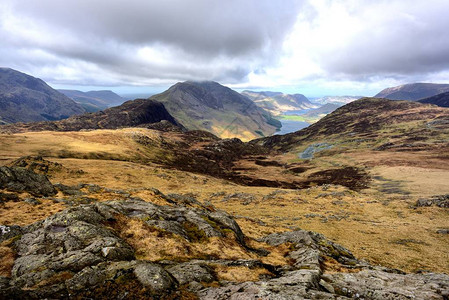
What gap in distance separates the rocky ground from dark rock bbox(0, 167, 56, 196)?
4.09m

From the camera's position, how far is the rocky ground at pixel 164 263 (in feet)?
37.5

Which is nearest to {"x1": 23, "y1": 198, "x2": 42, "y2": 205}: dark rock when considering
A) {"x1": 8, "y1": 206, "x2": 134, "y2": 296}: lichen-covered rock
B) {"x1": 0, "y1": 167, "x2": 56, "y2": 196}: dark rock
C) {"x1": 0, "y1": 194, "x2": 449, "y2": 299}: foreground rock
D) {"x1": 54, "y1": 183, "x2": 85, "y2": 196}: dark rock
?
{"x1": 0, "y1": 167, "x2": 56, "y2": 196}: dark rock

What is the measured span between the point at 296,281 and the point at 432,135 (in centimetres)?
22355

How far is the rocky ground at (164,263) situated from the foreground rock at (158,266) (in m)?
0.05

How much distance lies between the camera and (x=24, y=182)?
1191 inches

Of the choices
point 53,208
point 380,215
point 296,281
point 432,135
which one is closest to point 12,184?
point 53,208

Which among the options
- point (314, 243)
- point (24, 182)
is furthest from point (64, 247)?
point (24, 182)

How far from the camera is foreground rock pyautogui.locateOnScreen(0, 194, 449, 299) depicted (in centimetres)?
1137

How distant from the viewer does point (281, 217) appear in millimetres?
47000

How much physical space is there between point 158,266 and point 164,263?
245cm

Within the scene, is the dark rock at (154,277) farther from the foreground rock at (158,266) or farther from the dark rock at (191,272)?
the dark rock at (191,272)

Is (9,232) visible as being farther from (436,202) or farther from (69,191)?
(436,202)

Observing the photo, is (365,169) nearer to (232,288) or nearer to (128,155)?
(128,155)

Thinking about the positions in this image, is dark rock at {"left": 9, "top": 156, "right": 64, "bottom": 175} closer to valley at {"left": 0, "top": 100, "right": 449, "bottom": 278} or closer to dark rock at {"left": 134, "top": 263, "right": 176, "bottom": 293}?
valley at {"left": 0, "top": 100, "right": 449, "bottom": 278}
